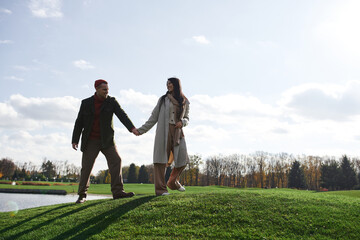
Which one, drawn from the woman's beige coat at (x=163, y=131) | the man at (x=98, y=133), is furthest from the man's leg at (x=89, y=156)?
the woman's beige coat at (x=163, y=131)

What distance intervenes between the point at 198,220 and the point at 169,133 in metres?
2.78

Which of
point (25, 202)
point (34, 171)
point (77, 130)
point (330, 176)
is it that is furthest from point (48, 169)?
point (77, 130)

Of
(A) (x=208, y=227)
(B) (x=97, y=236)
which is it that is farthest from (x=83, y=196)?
(A) (x=208, y=227)

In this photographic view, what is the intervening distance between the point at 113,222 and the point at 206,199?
2239 mm

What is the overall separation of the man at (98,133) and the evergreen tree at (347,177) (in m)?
63.8

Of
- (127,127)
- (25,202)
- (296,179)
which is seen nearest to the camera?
(127,127)

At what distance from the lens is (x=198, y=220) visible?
5324mm

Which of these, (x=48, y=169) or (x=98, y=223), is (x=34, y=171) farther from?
(x=98, y=223)

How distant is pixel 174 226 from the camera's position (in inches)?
202

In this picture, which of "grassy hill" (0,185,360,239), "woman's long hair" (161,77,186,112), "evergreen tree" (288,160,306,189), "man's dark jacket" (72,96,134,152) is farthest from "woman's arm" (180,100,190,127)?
"evergreen tree" (288,160,306,189)

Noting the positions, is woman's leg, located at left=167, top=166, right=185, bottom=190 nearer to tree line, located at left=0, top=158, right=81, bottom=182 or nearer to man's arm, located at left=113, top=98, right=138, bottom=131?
man's arm, located at left=113, top=98, right=138, bottom=131

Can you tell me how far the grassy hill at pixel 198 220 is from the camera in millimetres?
4887

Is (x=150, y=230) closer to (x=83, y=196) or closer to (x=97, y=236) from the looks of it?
(x=97, y=236)

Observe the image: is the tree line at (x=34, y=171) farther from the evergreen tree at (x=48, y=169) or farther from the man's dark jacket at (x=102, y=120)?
the man's dark jacket at (x=102, y=120)
